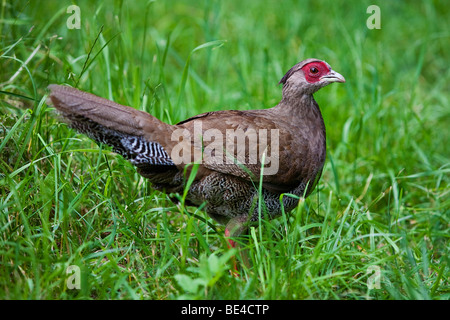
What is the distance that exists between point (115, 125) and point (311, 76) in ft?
4.47

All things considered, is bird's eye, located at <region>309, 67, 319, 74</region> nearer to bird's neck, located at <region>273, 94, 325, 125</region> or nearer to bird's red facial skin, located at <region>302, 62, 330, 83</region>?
bird's red facial skin, located at <region>302, 62, 330, 83</region>

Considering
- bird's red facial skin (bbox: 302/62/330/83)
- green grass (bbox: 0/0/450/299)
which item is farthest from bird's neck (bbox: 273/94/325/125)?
green grass (bbox: 0/0/450/299)

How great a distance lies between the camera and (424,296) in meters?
2.80

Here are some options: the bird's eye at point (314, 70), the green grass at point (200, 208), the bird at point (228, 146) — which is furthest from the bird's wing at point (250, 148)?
the bird's eye at point (314, 70)

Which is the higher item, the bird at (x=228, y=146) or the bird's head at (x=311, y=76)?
the bird's head at (x=311, y=76)

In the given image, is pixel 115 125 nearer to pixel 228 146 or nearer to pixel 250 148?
pixel 228 146

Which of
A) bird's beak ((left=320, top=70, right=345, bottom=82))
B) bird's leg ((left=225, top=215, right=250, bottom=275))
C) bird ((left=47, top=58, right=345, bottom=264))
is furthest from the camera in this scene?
bird's beak ((left=320, top=70, right=345, bottom=82))

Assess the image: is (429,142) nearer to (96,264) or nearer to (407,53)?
(407,53)

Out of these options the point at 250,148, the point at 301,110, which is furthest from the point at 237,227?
the point at 301,110

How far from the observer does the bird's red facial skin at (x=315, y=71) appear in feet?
11.7

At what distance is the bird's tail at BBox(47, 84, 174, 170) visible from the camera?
2.96 meters

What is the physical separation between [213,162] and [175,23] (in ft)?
13.2

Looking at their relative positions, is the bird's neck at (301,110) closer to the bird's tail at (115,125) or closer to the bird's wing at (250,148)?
the bird's wing at (250,148)

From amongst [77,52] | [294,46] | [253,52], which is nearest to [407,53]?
[294,46]
